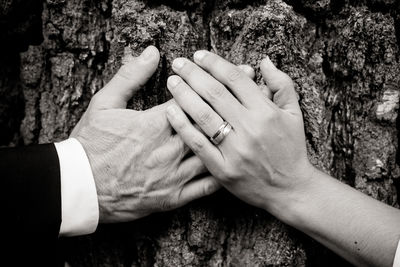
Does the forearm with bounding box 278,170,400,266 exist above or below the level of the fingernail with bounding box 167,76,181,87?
below

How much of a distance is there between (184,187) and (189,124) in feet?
0.96

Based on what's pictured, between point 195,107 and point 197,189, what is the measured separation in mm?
364

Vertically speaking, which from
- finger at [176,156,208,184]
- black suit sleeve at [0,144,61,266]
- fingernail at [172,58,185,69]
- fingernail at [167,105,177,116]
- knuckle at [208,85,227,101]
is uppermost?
fingernail at [172,58,185,69]

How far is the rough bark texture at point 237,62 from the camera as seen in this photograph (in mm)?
1888

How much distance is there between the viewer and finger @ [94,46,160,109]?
1803 millimetres

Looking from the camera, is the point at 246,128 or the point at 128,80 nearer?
the point at 246,128

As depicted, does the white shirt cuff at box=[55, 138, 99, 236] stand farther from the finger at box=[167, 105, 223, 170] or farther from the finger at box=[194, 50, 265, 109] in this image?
the finger at box=[194, 50, 265, 109]

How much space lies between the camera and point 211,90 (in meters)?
1.71

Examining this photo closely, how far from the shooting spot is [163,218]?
6.45 feet

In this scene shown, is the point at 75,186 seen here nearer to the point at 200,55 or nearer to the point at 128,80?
the point at 128,80

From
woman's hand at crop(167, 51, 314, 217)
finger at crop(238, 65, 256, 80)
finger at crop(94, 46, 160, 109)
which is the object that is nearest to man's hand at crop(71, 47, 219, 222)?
finger at crop(94, 46, 160, 109)

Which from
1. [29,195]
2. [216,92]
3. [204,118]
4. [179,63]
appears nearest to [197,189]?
[204,118]

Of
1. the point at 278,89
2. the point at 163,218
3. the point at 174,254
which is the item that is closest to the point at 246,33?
the point at 278,89

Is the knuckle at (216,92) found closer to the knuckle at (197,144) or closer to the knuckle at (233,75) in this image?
the knuckle at (233,75)
